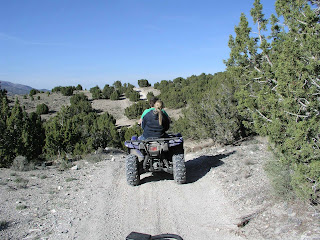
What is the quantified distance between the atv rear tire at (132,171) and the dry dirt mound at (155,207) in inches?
8.3

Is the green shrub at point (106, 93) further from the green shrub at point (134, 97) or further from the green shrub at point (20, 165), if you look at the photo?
the green shrub at point (20, 165)

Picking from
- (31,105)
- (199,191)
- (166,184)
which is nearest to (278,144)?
(199,191)

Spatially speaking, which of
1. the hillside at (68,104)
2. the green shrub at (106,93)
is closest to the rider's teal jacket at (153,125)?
the hillside at (68,104)

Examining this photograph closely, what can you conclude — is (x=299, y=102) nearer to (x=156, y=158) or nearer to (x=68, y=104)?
(x=156, y=158)

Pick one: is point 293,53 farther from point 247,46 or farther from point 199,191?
point 199,191

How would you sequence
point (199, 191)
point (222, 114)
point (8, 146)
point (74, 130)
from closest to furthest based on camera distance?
point (199, 191) → point (8, 146) → point (222, 114) → point (74, 130)

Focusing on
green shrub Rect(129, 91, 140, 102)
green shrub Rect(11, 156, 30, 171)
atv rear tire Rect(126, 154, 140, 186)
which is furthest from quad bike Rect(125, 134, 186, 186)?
green shrub Rect(129, 91, 140, 102)

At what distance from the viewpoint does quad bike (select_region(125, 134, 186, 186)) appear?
7.28m

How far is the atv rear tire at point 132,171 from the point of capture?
7375mm

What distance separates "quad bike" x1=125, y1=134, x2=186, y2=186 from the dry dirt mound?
36cm

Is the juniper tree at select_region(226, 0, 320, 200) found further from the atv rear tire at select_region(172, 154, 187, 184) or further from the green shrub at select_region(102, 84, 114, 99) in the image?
the green shrub at select_region(102, 84, 114, 99)

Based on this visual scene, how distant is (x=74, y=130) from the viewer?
17.5m

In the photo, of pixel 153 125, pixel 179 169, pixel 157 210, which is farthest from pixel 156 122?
pixel 157 210

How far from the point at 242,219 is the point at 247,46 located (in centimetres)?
379
